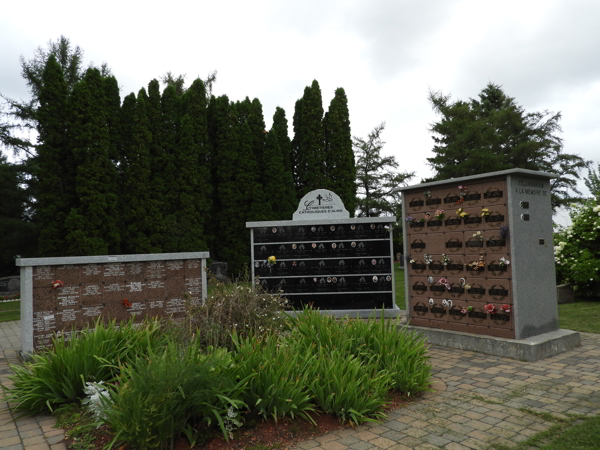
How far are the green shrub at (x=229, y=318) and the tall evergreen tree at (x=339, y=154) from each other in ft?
56.2

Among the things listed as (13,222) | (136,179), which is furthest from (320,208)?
(13,222)

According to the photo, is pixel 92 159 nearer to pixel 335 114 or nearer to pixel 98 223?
pixel 98 223

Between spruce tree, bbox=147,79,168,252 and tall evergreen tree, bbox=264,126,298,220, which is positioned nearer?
spruce tree, bbox=147,79,168,252

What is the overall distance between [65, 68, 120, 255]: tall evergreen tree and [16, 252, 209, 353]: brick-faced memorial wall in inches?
389

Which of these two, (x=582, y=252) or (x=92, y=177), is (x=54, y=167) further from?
(x=582, y=252)

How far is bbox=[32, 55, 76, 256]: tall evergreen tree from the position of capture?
16.8m

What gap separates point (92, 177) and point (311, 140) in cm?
1075

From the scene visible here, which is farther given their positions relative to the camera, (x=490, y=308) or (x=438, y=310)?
(x=438, y=310)

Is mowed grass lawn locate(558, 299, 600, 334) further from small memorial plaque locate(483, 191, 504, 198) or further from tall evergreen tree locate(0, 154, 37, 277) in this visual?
tall evergreen tree locate(0, 154, 37, 277)

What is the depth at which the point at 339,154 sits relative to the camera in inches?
890

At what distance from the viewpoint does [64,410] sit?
4.25 metres

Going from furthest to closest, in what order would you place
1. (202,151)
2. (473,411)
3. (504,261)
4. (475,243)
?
(202,151) → (475,243) → (504,261) → (473,411)

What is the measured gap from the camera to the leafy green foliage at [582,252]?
10.6m

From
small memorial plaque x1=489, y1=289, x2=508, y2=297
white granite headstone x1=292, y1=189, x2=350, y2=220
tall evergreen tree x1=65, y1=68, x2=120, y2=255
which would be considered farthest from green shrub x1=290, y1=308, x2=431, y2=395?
tall evergreen tree x1=65, y1=68, x2=120, y2=255
